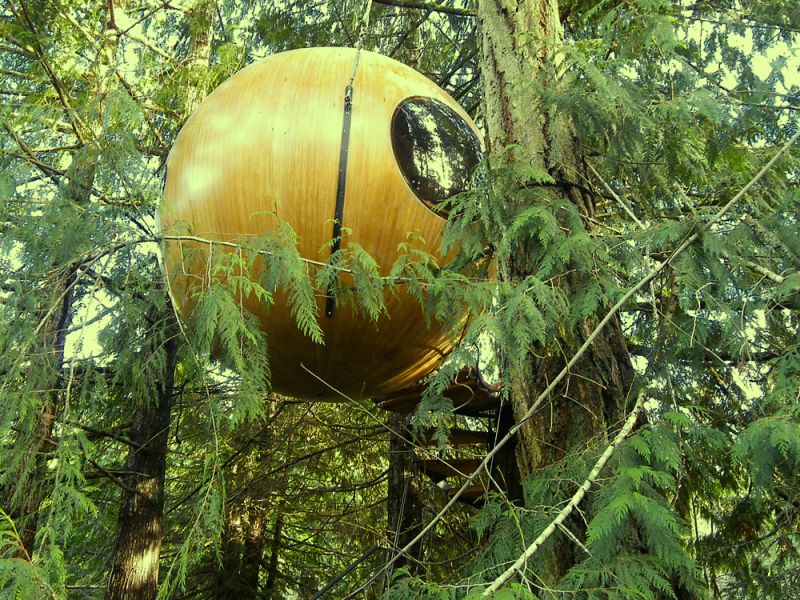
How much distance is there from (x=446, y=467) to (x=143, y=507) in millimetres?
1916

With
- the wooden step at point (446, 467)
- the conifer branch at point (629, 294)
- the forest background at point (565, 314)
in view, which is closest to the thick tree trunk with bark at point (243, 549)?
the wooden step at point (446, 467)

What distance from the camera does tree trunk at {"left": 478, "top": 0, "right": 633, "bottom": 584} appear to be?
261cm

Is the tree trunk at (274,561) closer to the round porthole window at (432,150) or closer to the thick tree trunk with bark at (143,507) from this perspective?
the thick tree trunk with bark at (143,507)

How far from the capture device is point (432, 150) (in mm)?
3037

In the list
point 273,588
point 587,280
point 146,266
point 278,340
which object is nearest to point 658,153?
point 587,280

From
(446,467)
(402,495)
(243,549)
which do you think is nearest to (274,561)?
(243,549)

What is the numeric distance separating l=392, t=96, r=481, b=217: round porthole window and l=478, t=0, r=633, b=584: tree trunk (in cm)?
13

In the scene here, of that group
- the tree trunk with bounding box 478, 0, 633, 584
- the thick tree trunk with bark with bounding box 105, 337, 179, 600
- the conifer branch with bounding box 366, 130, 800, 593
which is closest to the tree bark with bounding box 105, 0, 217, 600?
the thick tree trunk with bark with bounding box 105, 337, 179, 600

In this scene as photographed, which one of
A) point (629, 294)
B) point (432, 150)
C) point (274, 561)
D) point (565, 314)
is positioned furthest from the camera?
point (274, 561)

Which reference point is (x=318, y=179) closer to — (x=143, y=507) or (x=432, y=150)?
(x=432, y=150)

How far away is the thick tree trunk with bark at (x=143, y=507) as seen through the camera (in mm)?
4691

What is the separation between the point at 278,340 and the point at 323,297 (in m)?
0.27

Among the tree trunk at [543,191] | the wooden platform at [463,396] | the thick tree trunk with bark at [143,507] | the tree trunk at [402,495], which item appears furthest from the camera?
the tree trunk at [402,495]

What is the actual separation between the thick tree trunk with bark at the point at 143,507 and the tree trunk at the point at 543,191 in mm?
2606
